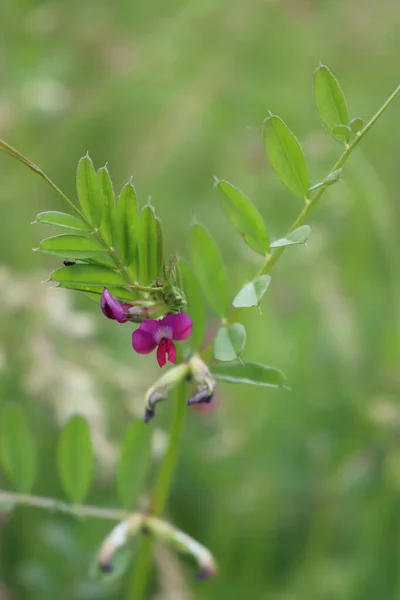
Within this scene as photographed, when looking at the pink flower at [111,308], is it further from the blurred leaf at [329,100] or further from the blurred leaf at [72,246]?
the blurred leaf at [329,100]

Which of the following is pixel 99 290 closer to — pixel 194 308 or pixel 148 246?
pixel 148 246

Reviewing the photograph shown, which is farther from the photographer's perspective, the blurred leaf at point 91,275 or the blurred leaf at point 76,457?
the blurred leaf at point 76,457

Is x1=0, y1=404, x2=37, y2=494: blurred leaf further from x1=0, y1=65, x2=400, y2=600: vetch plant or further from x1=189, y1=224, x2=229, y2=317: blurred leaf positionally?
x1=189, y1=224, x2=229, y2=317: blurred leaf

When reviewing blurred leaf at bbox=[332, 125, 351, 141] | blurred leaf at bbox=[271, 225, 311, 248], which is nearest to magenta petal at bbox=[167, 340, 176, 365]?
blurred leaf at bbox=[271, 225, 311, 248]

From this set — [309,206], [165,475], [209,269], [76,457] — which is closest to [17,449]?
[76,457]

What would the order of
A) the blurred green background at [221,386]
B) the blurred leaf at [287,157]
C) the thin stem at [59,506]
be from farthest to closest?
the blurred green background at [221,386] → the thin stem at [59,506] → the blurred leaf at [287,157]

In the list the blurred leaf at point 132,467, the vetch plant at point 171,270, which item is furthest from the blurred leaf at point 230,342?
the blurred leaf at point 132,467

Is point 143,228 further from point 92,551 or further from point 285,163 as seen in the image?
point 92,551
